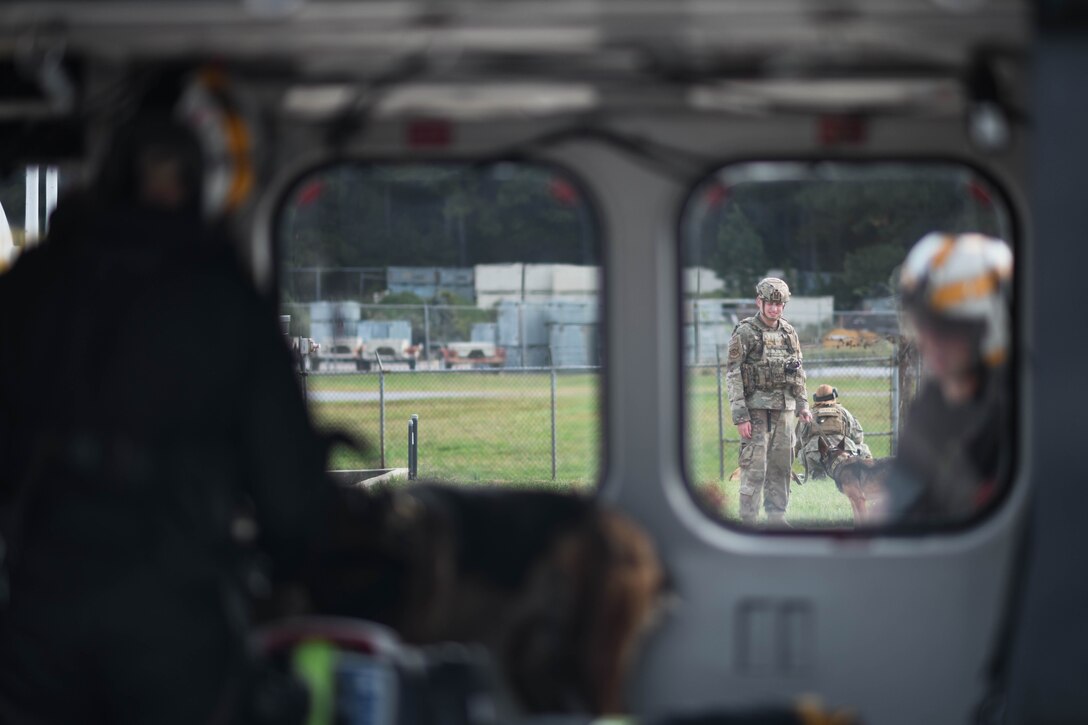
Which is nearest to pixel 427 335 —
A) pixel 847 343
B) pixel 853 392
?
pixel 853 392

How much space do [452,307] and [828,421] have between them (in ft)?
8.57

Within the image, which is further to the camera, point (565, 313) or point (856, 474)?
point (856, 474)

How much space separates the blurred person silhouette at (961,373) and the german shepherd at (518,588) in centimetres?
88

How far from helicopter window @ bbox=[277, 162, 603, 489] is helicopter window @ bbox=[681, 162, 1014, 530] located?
56 centimetres

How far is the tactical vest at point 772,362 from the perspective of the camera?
773cm

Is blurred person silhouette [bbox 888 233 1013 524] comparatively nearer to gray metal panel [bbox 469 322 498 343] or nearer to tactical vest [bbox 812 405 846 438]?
tactical vest [bbox 812 405 846 438]

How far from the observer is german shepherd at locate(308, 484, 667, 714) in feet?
10.8

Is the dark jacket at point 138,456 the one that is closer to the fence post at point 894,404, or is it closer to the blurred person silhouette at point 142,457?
the blurred person silhouette at point 142,457

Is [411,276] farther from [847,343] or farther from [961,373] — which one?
[847,343]

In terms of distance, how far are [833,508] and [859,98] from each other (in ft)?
19.1

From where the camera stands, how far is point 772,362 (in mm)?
7801

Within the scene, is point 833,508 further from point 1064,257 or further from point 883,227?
point 1064,257

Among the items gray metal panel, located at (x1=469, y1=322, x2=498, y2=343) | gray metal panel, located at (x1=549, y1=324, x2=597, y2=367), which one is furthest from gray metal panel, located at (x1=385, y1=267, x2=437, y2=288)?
gray metal panel, located at (x1=469, y1=322, x2=498, y2=343)

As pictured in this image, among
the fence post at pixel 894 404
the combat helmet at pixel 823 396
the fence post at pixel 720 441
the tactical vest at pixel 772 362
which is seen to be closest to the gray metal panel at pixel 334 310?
the tactical vest at pixel 772 362
